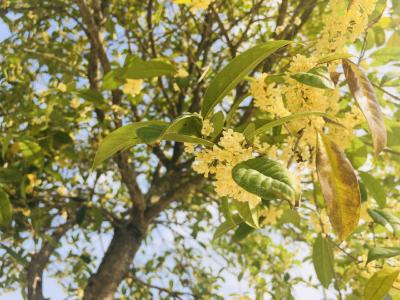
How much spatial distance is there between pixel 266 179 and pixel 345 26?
1.62 feet

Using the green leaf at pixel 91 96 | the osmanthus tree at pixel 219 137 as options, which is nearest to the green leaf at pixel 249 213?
the osmanthus tree at pixel 219 137

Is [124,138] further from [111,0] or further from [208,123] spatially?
[111,0]

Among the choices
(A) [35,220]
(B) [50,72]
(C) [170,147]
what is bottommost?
(A) [35,220]

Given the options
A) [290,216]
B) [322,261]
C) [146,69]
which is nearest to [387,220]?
[322,261]

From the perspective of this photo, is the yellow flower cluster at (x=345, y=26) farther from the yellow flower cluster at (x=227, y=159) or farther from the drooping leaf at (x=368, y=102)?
the yellow flower cluster at (x=227, y=159)

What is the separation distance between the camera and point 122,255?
2.40 m

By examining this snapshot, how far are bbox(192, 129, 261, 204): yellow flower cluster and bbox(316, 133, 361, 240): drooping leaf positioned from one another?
14cm

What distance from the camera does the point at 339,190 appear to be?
72 centimetres

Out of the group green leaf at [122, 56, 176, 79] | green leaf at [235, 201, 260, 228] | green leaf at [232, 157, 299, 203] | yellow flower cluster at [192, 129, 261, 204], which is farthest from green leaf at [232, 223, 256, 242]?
green leaf at [232, 157, 299, 203]

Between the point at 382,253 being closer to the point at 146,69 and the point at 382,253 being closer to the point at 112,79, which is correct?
the point at 146,69

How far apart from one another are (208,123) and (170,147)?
223 centimetres

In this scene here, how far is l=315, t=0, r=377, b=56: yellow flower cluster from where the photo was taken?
0.92 meters

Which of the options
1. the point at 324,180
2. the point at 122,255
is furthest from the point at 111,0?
the point at 324,180

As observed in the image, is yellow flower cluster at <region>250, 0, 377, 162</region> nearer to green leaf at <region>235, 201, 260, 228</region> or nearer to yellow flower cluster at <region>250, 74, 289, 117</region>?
yellow flower cluster at <region>250, 74, 289, 117</region>
